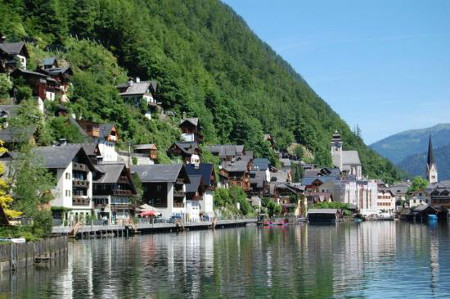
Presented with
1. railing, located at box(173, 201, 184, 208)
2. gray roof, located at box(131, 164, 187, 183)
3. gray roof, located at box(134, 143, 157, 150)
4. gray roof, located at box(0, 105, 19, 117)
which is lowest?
railing, located at box(173, 201, 184, 208)

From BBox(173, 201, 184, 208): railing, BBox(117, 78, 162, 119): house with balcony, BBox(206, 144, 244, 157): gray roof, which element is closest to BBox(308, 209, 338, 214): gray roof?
BBox(206, 144, 244, 157): gray roof

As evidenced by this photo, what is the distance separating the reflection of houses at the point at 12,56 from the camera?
11594 cm

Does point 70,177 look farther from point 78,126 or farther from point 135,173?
point 78,126

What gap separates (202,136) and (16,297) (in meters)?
131

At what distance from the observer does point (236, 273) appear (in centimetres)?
5034

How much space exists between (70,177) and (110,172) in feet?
34.3

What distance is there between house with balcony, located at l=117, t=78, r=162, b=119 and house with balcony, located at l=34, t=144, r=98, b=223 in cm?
5677

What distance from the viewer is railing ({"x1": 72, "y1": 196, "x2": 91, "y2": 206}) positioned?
9231 cm

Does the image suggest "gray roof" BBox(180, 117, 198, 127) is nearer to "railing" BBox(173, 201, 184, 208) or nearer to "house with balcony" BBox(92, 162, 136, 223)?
"railing" BBox(173, 201, 184, 208)

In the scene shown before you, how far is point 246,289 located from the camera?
42375mm

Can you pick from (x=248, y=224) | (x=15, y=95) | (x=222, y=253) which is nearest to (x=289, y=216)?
(x=248, y=224)

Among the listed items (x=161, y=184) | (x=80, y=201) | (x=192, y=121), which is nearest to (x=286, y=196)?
(x=192, y=121)

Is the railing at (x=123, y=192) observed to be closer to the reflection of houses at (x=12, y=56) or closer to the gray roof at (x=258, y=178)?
the reflection of houses at (x=12, y=56)

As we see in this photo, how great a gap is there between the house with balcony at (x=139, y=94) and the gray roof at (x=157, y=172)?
3724cm
